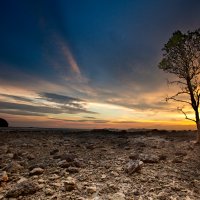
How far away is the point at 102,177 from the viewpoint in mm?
11414

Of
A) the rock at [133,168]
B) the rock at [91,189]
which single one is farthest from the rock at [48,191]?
the rock at [133,168]

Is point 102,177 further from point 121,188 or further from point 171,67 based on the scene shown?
point 171,67

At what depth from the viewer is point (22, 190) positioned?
9.42 m

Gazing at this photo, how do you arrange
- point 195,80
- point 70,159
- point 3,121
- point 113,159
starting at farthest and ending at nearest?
point 3,121 → point 195,80 → point 113,159 → point 70,159

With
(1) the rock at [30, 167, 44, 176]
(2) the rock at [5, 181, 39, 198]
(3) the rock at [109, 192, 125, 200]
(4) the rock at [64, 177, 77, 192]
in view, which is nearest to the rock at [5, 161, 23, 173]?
(1) the rock at [30, 167, 44, 176]

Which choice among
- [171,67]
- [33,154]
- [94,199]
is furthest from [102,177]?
[171,67]

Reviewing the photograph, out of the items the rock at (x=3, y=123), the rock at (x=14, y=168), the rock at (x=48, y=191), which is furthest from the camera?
the rock at (x=3, y=123)

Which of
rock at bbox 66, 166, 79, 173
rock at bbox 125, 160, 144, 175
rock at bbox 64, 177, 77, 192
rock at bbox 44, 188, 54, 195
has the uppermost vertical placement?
rock at bbox 125, 160, 144, 175

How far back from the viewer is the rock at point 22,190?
9.23 metres

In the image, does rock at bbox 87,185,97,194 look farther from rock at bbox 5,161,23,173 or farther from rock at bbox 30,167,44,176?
rock at bbox 5,161,23,173

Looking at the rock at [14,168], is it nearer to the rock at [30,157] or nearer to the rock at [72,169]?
the rock at [30,157]

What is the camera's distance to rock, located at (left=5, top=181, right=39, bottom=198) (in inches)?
364

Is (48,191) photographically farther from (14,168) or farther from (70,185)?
(14,168)

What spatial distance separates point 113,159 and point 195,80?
1378 cm
